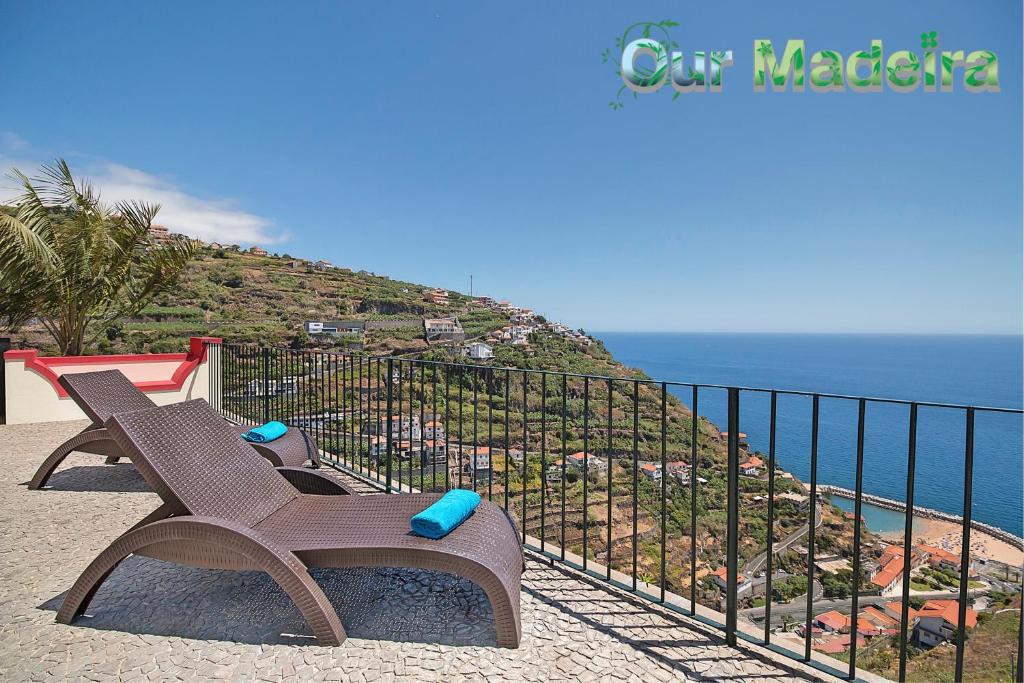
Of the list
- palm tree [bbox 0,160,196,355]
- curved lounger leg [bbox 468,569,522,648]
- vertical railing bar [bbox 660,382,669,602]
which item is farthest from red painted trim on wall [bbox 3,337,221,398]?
vertical railing bar [bbox 660,382,669,602]

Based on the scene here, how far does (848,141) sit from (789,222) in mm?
19546

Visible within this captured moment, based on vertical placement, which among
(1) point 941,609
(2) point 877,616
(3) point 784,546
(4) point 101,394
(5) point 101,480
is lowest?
(2) point 877,616

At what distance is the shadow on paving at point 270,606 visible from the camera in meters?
2.04

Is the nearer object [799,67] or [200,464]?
[200,464]

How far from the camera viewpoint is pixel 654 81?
4941 mm

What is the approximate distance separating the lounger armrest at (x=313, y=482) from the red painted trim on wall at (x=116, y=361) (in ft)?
19.5

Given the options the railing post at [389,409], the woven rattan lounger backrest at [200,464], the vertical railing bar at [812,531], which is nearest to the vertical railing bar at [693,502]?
the vertical railing bar at [812,531]

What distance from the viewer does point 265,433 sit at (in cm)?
395

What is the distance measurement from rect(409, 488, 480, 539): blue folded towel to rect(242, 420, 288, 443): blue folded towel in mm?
2297

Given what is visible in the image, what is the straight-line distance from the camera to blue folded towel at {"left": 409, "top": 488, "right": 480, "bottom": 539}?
6.73ft

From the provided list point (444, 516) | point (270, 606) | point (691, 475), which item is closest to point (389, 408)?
point (270, 606)

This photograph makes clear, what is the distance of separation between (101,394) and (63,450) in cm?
53

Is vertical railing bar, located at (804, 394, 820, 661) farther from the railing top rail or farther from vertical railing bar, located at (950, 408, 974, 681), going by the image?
vertical railing bar, located at (950, 408, 974, 681)

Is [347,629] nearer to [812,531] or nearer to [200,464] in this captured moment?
[200,464]
